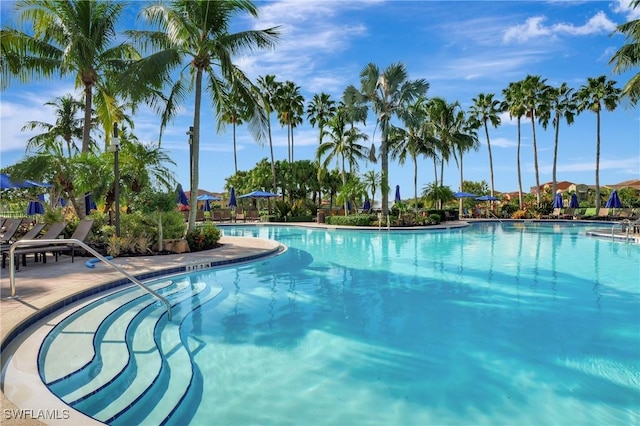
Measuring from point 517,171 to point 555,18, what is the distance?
25.9 metres

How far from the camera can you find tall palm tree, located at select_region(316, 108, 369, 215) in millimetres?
27734

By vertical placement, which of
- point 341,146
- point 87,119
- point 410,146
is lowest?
point 87,119

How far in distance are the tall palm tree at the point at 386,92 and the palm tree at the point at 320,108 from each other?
12409 millimetres

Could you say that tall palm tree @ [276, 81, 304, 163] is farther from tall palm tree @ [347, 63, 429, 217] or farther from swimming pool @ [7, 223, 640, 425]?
swimming pool @ [7, 223, 640, 425]

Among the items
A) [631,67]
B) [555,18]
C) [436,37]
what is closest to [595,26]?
[555,18]

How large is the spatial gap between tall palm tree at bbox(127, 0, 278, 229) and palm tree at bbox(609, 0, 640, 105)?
15513 millimetres

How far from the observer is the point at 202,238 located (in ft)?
45.5

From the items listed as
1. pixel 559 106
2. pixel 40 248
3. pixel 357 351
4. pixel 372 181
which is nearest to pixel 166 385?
pixel 357 351

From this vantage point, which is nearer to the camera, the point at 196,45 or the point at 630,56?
the point at 196,45

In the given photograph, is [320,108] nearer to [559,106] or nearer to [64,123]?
[64,123]

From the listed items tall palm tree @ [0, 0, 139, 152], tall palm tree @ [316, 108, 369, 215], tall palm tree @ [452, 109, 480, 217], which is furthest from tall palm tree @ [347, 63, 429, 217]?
tall palm tree @ [0, 0, 139, 152]

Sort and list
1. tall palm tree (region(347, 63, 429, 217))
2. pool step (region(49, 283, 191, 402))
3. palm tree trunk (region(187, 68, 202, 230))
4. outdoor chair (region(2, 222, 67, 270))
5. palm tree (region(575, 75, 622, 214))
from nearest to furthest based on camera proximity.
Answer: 1. pool step (region(49, 283, 191, 402))
2. outdoor chair (region(2, 222, 67, 270))
3. palm tree trunk (region(187, 68, 202, 230))
4. tall palm tree (region(347, 63, 429, 217))
5. palm tree (region(575, 75, 622, 214))

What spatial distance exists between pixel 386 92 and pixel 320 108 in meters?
13.7

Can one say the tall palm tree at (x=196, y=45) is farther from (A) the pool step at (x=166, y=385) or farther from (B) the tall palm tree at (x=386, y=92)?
(B) the tall palm tree at (x=386, y=92)
